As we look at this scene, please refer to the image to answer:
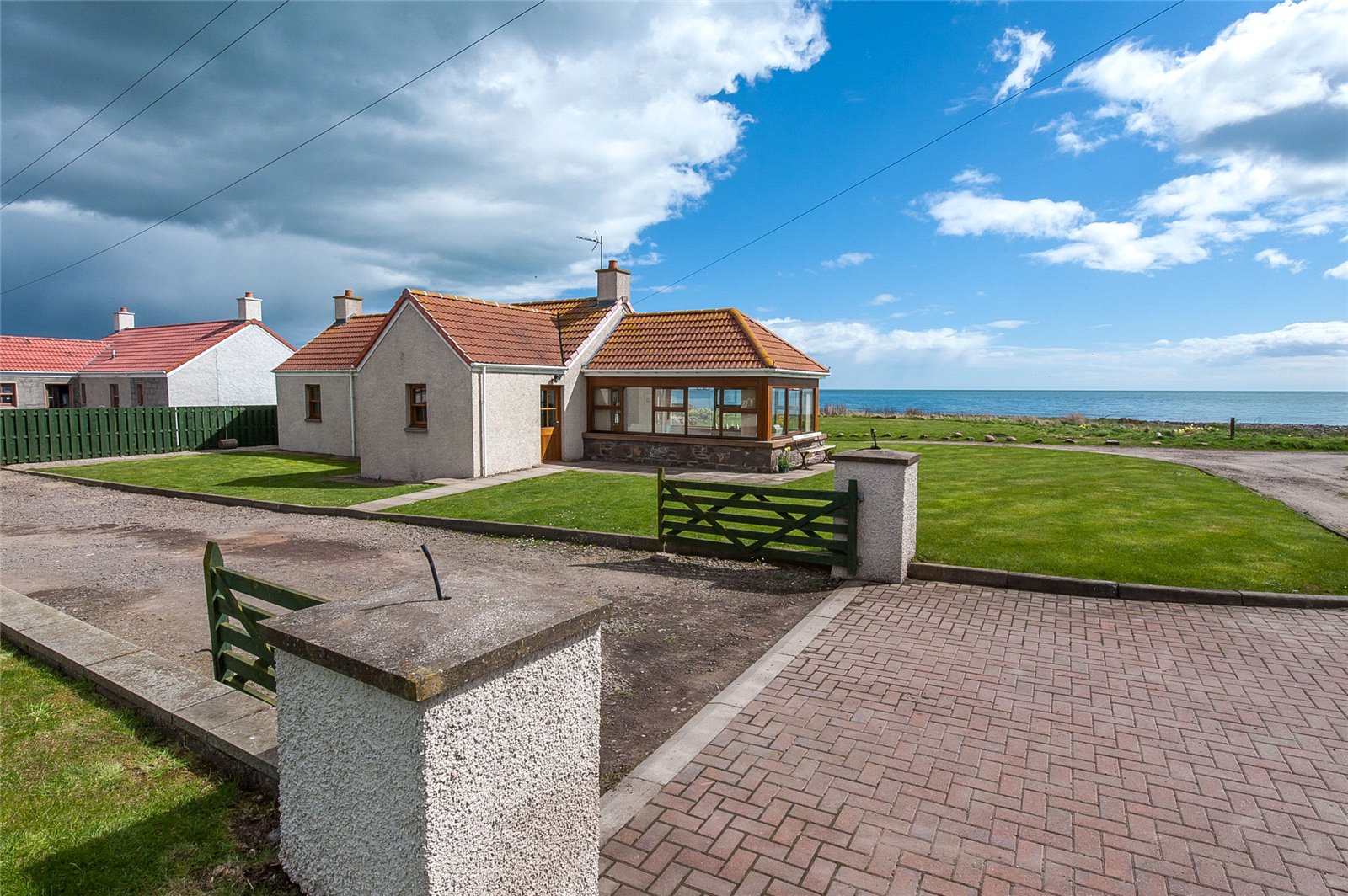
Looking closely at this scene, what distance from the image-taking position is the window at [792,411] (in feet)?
68.9

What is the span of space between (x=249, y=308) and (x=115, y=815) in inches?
1385

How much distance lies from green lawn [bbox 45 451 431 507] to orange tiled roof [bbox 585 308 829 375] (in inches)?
315

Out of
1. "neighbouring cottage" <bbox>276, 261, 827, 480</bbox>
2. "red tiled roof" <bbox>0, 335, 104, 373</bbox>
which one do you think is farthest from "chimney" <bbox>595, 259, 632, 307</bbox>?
"red tiled roof" <bbox>0, 335, 104, 373</bbox>

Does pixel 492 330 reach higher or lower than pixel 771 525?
higher

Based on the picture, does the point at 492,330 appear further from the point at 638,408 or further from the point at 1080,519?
the point at 1080,519

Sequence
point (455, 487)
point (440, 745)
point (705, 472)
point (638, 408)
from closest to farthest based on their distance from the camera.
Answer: point (440, 745), point (455, 487), point (705, 472), point (638, 408)

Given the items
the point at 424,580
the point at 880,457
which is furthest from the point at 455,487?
the point at 424,580

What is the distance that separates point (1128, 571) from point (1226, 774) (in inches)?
197

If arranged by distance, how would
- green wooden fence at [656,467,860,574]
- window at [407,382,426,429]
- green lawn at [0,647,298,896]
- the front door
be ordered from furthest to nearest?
the front door, window at [407,382,426,429], green wooden fence at [656,467,860,574], green lawn at [0,647,298,896]

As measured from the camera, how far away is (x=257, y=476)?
67.9 feet

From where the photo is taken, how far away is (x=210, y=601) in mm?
5648

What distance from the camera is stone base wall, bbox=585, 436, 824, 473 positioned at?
20219mm

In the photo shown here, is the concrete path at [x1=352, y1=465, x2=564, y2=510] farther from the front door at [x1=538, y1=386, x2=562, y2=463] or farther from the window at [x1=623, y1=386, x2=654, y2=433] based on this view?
the window at [x1=623, y1=386, x2=654, y2=433]

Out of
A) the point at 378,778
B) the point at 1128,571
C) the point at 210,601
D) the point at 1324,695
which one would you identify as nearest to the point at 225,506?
the point at 210,601
